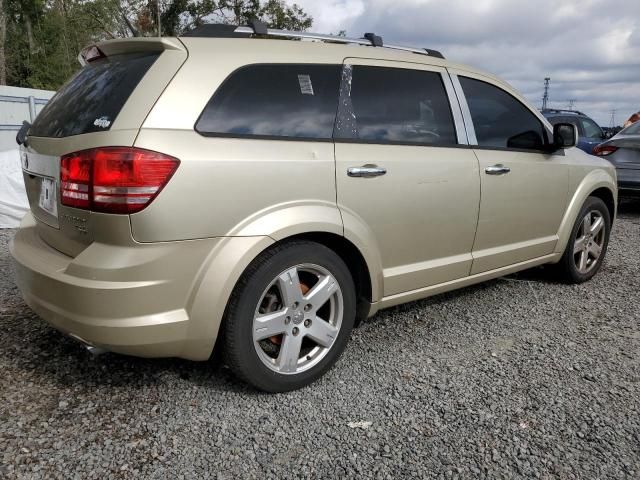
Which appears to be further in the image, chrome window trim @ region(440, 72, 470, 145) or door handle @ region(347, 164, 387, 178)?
chrome window trim @ region(440, 72, 470, 145)

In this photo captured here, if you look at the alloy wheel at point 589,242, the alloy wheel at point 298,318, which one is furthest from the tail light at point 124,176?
the alloy wheel at point 589,242

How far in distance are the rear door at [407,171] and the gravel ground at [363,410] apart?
52 cm

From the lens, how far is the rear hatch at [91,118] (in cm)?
237

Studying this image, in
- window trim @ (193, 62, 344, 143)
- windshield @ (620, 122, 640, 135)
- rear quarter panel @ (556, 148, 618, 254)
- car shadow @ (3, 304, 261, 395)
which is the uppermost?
window trim @ (193, 62, 344, 143)

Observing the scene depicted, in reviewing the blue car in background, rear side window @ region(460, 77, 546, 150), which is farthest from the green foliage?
rear side window @ region(460, 77, 546, 150)

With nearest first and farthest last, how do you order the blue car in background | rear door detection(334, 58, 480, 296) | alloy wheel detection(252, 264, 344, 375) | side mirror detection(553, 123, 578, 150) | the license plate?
the license plate < alloy wheel detection(252, 264, 344, 375) < rear door detection(334, 58, 480, 296) < side mirror detection(553, 123, 578, 150) < the blue car in background

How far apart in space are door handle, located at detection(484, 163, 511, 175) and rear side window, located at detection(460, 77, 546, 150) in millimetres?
153

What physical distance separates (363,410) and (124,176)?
5.02 feet

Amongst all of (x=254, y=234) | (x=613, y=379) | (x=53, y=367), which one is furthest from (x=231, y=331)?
(x=613, y=379)

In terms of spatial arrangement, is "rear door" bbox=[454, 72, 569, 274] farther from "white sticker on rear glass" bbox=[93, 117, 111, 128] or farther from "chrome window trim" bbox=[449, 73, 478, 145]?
"white sticker on rear glass" bbox=[93, 117, 111, 128]

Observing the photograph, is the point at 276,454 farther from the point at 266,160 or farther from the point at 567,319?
the point at 567,319

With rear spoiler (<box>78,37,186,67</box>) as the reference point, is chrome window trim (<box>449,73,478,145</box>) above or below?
below

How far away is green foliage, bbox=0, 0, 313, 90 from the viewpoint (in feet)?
101

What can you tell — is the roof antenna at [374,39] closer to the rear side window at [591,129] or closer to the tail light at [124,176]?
the tail light at [124,176]
